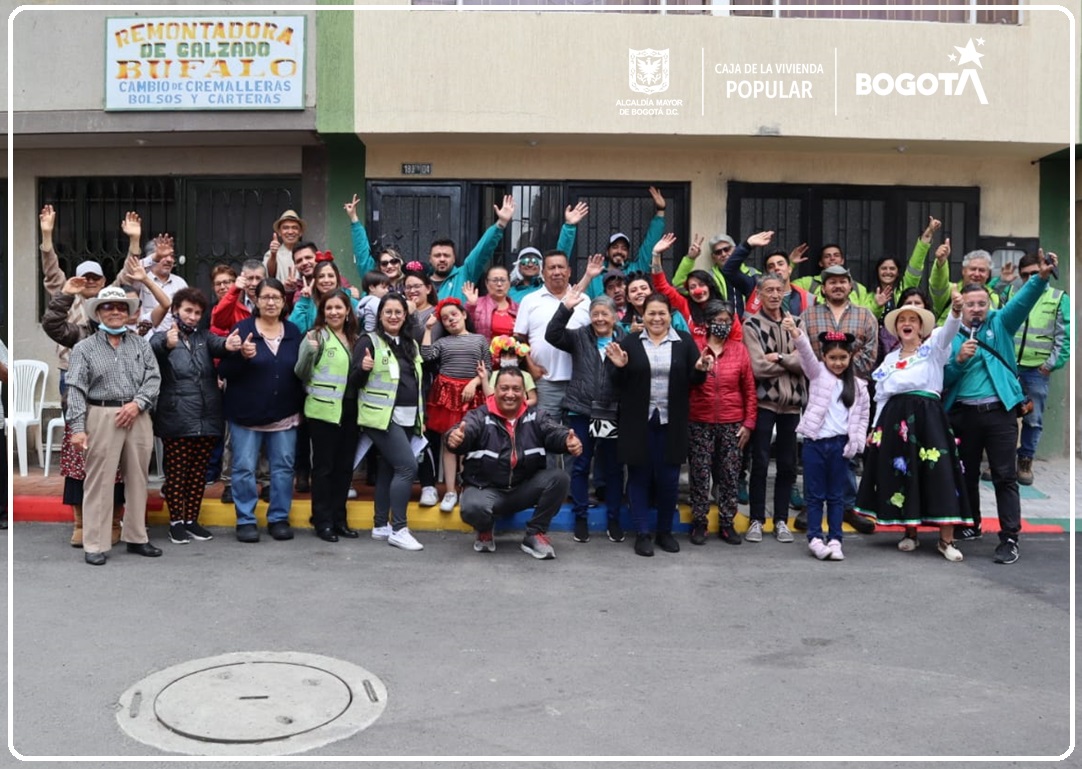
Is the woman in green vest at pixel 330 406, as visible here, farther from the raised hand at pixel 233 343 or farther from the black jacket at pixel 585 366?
the black jacket at pixel 585 366

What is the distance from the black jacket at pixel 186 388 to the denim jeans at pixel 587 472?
106 inches

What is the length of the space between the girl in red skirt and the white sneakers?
0.85 metres

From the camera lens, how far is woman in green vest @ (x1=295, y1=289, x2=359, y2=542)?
26.1 feet

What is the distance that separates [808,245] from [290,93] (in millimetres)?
5333

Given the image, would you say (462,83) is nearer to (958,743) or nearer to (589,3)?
(589,3)

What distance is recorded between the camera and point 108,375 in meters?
7.36

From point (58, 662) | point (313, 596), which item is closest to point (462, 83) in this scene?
point (313, 596)

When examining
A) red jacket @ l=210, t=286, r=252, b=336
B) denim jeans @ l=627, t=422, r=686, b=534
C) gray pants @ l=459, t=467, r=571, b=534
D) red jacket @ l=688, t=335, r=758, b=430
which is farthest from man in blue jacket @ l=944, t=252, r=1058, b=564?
red jacket @ l=210, t=286, r=252, b=336

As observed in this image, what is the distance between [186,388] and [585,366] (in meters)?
2.92

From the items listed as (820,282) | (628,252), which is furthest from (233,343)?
(820,282)

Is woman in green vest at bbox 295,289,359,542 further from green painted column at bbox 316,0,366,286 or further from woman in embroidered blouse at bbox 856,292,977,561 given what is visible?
woman in embroidered blouse at bbox 856,292,977,561

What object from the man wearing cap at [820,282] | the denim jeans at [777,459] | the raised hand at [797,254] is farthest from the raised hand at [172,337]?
the raised hand at [797,254]

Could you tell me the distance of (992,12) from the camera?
1065cm

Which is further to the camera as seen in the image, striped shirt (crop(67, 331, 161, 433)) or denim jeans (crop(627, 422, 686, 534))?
denim jeans (crop(627, 422, 686, 534))
